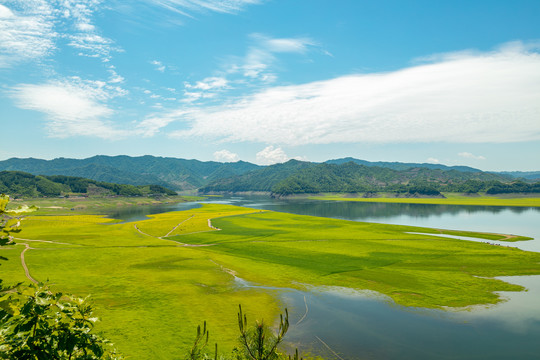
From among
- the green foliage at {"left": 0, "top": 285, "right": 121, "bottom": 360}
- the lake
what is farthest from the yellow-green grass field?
the green foliage at {"left": 0, "top": 285, "right": 121, "bottom": 360}

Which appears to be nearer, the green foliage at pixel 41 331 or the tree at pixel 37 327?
the tree at pixel 37 327

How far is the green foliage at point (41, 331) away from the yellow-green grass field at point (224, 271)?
Answer: 24.0m

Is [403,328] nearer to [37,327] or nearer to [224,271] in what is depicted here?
[224,271]

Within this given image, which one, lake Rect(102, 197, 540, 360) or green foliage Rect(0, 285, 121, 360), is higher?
green foliage Rect(0, 285, 121, 360)

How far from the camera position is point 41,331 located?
20.4 feet

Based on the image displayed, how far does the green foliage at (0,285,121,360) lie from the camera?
5.78 meters

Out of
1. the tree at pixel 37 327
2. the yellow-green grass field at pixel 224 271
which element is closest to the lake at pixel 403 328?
the yellow-green grass field at pixel 224 271

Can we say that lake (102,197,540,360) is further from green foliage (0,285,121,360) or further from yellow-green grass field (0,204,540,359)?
green foliage (0,285,121,360)

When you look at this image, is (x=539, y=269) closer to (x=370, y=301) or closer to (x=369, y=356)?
(x=370, y=301)

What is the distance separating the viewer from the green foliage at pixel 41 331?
19.0ft

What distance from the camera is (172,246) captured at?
8000cm

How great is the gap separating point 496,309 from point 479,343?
11.7 metres

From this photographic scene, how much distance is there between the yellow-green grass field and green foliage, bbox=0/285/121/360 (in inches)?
944

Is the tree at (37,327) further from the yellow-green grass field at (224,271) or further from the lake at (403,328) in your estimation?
the lake at (403,328)
